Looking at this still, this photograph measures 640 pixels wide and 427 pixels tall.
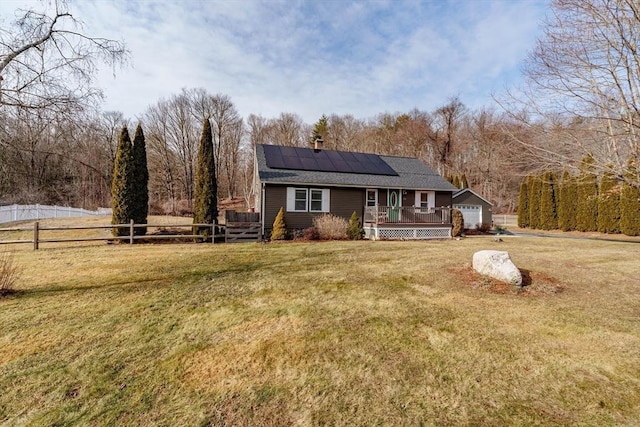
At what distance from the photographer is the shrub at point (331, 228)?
45.4ft

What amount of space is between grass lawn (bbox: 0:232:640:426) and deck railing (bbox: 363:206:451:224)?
8261 mm

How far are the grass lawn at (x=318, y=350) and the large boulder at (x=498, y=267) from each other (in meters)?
0.26

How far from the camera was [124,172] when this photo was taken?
1367cm

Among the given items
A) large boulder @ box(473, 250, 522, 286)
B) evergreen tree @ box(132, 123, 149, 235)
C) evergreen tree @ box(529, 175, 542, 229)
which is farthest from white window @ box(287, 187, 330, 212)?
evergreen tree @ box(529, 175, 542, 229)

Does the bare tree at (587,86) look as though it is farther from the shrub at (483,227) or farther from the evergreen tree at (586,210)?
the evergreen tree at (586,210)

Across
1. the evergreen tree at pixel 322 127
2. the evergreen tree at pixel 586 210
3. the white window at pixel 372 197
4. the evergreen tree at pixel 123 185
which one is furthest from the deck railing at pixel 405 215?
the evergreen tree at pixel 322 127

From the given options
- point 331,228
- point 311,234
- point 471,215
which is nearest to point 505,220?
point 471,215

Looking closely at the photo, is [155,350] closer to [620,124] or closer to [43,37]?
[43,37]

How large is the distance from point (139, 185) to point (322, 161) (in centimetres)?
971

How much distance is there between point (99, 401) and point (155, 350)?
88 cm

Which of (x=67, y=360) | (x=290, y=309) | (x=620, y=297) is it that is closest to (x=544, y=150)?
(x=620, y=297)

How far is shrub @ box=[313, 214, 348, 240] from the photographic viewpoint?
13.9 m

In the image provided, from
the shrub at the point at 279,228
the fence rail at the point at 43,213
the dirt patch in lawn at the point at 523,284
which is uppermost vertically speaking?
the fence rail at the point at 43,213

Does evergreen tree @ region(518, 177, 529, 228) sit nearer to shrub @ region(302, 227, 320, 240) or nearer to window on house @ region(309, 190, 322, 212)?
window on house @ region(309, 190, 322, 212)
